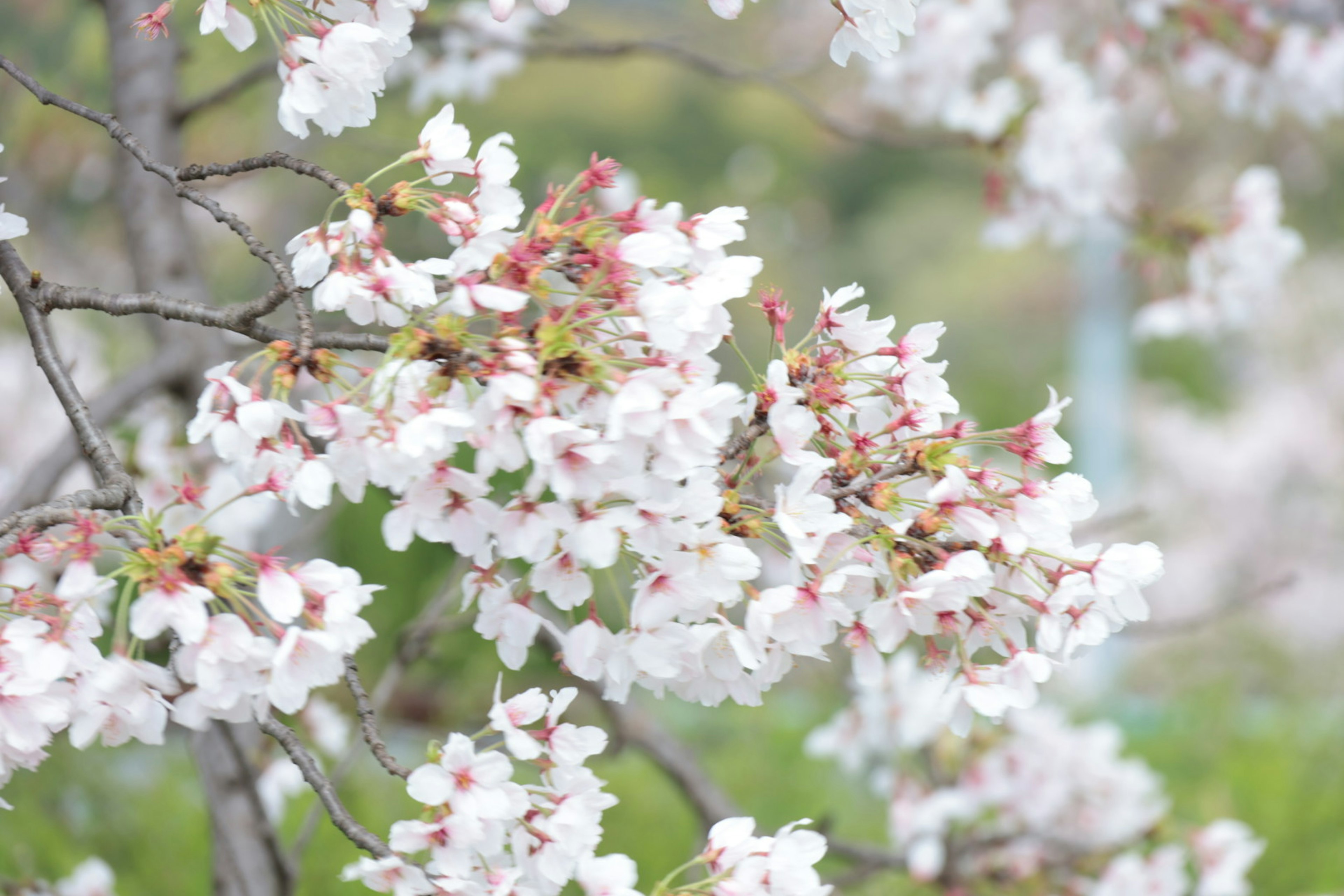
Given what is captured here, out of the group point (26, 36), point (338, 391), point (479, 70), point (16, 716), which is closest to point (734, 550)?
point (338, 391)

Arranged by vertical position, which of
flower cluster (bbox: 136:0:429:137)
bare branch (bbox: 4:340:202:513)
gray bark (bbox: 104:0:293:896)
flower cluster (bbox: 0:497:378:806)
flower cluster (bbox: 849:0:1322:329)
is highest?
flower cluster (bbox: 849:0:1322:329)

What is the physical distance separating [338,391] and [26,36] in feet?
10.9

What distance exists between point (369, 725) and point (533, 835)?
0.12 m

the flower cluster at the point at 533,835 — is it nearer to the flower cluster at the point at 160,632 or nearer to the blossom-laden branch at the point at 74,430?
the flower cluster at the point at 160,632

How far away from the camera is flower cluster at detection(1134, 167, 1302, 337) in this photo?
1735 millimetres

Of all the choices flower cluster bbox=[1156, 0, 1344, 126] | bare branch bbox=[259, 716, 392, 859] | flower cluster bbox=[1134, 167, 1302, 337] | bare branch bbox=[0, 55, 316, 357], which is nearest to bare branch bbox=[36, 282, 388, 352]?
bare branch bbox=[0, 55, 316, 357]

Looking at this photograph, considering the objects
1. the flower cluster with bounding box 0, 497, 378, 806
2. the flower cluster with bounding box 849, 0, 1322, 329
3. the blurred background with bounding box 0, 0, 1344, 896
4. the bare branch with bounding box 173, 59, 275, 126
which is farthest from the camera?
the blurred background with bounding box 0, 0, 1344, 896

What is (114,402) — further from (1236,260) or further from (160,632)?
(1236,260)

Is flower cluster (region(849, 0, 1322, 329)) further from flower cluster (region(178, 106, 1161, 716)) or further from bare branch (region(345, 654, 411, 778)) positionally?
bare branch (region(345, 654, 411, 778))

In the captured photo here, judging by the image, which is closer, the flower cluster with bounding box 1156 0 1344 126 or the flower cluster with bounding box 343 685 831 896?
the flower cluster with bounding box 343 685 831 896

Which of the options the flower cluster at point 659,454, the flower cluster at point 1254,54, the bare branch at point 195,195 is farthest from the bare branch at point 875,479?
the flower cluster at point 1254,54

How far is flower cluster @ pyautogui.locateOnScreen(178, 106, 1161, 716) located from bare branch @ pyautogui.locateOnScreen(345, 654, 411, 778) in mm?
82

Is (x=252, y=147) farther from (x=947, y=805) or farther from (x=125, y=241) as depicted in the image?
(x=947, y=805)

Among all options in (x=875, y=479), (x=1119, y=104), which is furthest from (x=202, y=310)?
(x=1119, y=104)
